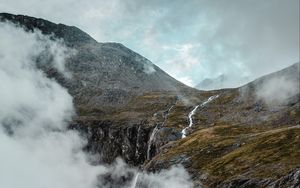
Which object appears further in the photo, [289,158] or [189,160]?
[189,160]

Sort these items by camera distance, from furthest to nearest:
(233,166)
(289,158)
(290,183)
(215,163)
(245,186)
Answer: (215,163)
(233,166)
(289,158)
(245,186)
(290,183)

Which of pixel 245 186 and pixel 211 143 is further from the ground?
pixel 211 143

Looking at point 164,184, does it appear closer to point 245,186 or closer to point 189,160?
point 189,160

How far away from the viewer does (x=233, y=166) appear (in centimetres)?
14875

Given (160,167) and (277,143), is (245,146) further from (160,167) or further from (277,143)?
(160,167)

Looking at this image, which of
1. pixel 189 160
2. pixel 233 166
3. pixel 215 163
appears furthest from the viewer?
pixel 189 160

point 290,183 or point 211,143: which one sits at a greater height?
point 211,143

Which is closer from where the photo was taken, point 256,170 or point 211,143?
point 256,170

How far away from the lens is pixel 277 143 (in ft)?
512

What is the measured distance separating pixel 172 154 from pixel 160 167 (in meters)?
12.1

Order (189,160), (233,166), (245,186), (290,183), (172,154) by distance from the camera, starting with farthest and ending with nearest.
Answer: (172,154)
(189,160)
(233,166)
(245,186)
(290,183)

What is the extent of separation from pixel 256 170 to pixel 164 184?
111 ft

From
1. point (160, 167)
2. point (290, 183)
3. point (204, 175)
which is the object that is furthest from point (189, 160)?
point (290, 183)

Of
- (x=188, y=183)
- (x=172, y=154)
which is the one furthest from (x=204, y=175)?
(x=172, y=154)
